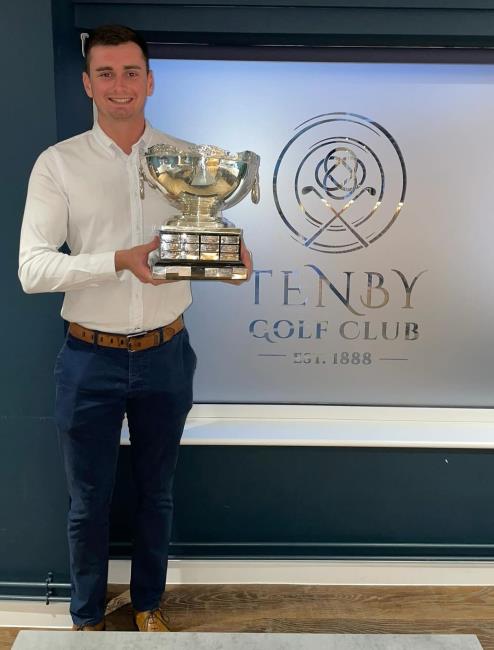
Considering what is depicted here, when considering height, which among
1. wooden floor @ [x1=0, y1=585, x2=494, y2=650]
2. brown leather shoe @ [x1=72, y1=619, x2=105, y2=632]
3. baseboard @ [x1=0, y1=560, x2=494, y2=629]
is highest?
brown leather shoe @ [x1=72, y1=619, x2=105, y2=632]

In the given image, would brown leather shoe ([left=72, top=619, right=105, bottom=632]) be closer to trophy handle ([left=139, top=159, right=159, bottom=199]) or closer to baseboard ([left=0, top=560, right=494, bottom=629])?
baseboard ([left=0, top=560, right=494, bottom=629])

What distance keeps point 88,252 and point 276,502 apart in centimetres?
117

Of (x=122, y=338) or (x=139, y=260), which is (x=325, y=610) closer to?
(x=122, y=338)

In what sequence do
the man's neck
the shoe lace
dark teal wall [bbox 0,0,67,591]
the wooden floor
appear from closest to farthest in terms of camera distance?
the man's neck < dark teal wall [bbox 0,0,67,591] < the shoe lace < the wooden floor

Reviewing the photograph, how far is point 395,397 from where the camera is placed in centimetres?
244

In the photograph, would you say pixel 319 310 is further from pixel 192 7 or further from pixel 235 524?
pixel 192 7

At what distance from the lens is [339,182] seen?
2.30 meters

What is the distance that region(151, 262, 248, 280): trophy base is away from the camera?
157cm

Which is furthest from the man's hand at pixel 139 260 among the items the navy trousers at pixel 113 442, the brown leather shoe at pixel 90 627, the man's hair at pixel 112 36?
the brown leather shoe at pixel 90 627

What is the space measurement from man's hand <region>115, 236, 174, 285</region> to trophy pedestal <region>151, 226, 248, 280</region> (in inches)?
0.9

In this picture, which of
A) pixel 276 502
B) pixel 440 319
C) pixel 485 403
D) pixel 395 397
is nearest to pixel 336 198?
pixel 440 319

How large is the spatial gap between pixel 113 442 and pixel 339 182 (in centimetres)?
119

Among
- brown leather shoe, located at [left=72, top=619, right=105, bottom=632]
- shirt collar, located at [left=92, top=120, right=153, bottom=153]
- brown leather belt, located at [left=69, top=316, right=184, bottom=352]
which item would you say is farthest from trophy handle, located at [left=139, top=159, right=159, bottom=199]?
brown leather shoe, located at [left=72, top=619, right=105, bottom=632]

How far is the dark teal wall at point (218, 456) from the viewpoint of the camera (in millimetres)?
1914
